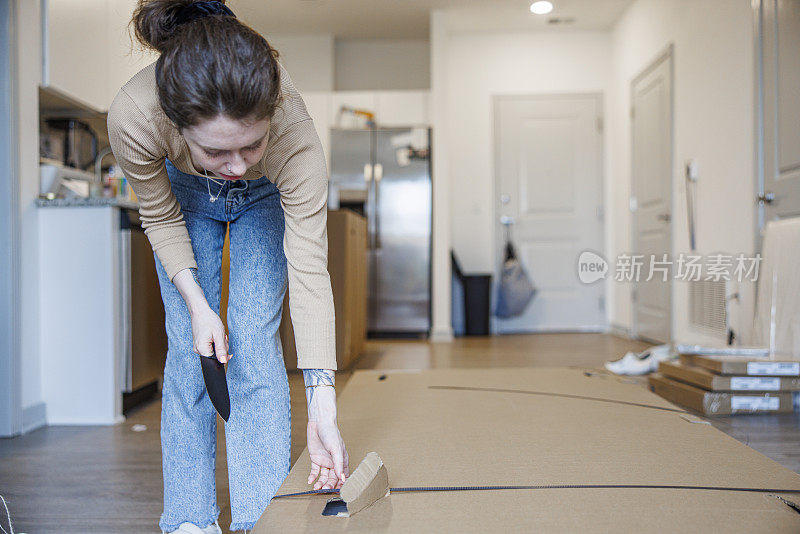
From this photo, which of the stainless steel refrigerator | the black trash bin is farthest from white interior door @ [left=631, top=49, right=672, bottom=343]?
the stainless steel refrigerator

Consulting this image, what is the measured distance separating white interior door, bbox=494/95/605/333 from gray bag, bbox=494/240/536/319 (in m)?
0.15

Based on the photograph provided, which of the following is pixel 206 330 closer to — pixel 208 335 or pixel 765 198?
pixel 208 335

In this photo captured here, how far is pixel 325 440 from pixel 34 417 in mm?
1780

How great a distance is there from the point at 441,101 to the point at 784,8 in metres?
2.69

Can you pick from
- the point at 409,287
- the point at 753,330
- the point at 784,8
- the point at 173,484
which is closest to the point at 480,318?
the point at 409,287

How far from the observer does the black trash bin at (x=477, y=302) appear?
5.30 meters

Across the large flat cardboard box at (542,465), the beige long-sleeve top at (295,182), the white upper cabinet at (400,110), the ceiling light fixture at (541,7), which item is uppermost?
the ceiling light fixture at (541,7)

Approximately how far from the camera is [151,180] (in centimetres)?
97

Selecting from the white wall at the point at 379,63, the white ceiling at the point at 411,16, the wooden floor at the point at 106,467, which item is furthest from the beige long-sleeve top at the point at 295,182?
the white wall at the point at 379,63

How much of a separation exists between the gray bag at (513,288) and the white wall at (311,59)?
2.13 metres

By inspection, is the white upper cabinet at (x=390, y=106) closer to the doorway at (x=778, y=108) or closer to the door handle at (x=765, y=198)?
the doorway at (x=778, y=108)

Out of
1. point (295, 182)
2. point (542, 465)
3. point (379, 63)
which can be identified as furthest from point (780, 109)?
point (379, 63)

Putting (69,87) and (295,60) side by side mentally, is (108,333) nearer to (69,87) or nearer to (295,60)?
(69,87)

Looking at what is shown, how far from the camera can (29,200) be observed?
2303mm
